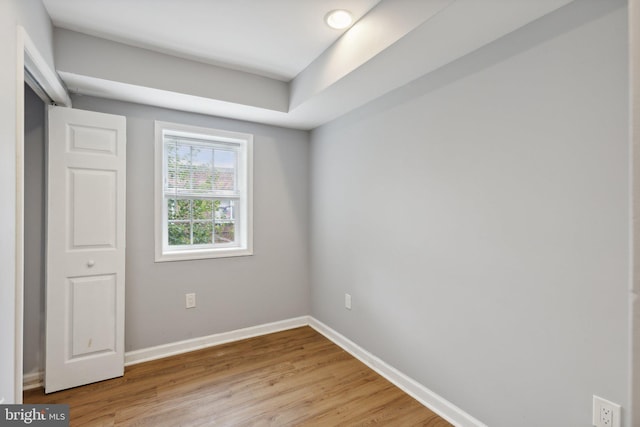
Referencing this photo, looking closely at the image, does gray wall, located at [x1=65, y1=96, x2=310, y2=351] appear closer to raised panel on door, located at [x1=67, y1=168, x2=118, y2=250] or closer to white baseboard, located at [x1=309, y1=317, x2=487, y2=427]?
raised panel on door, located at [x1=67, y1=168, x2=118, y2=250]

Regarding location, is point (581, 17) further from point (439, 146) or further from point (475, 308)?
point (475, 308)

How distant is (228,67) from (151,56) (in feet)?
1.80

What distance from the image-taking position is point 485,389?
1.74 metres

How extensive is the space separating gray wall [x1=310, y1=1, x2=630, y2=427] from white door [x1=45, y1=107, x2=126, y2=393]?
6.47ft

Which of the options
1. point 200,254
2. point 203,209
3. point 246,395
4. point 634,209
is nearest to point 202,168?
point 203,209

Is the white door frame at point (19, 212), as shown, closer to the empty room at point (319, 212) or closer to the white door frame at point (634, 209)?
the empty room at point (319, 212)

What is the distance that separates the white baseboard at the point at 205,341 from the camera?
2612 millimetres

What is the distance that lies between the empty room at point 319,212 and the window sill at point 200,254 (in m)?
0.02

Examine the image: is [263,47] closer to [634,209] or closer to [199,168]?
[199,168]

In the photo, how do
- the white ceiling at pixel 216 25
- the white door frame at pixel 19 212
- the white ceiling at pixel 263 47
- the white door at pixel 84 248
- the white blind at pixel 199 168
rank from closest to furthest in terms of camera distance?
the white door frame at pixel 19 212 < the white ceiling at pixel 263 47 < the white ceiling at pixel 216 25 < the white door at pixel 84 248 < the white blind at pixel 199 168

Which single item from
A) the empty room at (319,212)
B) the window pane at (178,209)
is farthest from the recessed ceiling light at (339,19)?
the window pane at (178,209)

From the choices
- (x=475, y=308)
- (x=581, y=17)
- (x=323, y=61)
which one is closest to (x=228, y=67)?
(x=323, y=61)

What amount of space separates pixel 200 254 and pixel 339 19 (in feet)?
7.28

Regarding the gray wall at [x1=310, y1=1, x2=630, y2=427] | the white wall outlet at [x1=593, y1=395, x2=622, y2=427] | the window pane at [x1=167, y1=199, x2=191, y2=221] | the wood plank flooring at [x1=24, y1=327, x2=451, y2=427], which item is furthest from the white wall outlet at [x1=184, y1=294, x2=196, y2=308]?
the white wall outlet at [x1=593, y1=395, x2=622, y2=427]
